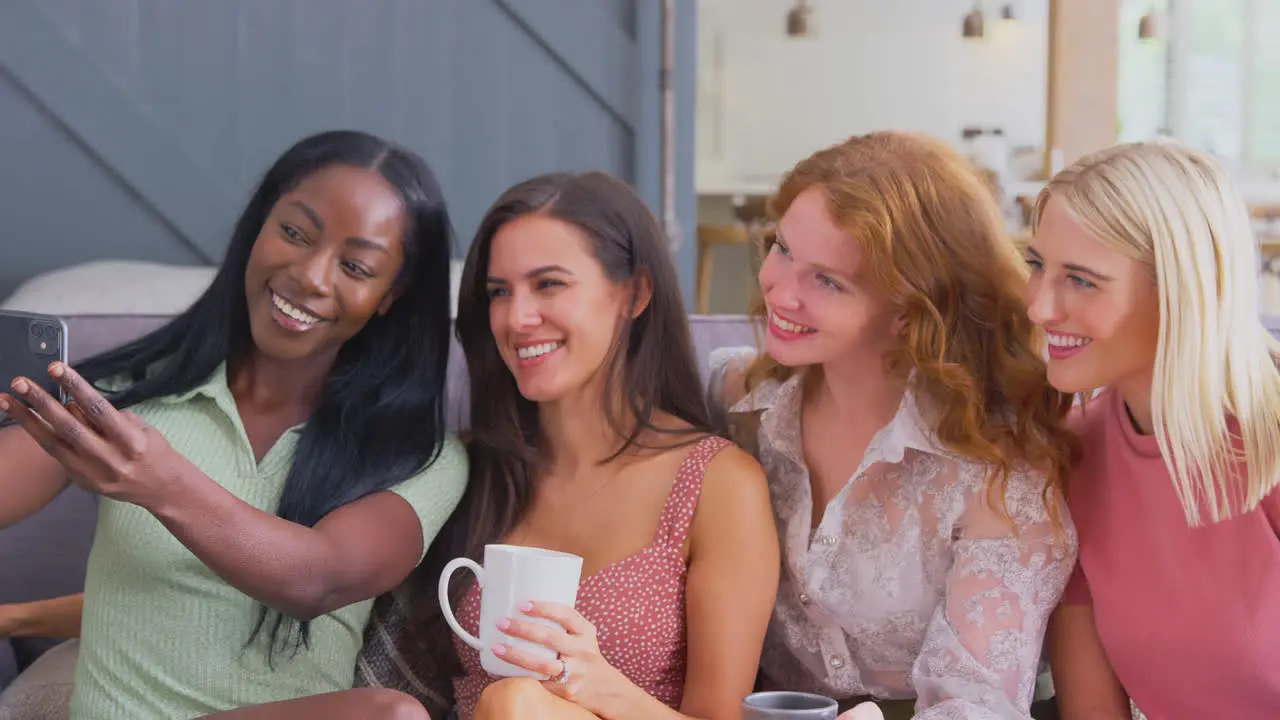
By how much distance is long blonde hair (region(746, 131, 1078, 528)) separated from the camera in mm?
1403

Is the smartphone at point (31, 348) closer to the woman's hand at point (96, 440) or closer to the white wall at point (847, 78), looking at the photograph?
the woman's hand at point (96, 440)

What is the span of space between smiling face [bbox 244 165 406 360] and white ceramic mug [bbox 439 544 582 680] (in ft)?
1.50

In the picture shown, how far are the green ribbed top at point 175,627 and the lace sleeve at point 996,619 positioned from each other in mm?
582

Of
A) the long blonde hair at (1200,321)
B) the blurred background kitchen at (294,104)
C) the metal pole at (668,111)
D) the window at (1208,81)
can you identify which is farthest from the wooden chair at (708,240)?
the long blonde hair at (1200,321)

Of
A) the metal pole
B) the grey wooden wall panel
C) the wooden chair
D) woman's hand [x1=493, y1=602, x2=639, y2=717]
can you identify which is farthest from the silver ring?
the wooden chair

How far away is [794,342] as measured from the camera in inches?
56.4

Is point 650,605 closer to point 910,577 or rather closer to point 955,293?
point 910,577

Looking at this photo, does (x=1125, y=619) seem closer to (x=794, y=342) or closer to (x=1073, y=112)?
(x=794, y=342)

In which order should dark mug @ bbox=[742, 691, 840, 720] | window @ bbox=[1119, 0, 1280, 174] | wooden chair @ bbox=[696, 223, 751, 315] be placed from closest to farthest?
dark mug @ bbox=[742, 691, 840, 720], wooden chair @ bbox=[696, 223, 751, 315], window @ bbox=[1119, 0, 1280, 174]

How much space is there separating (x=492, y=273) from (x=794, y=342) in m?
0.37

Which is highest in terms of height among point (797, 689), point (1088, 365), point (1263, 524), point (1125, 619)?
point (1088, 365)

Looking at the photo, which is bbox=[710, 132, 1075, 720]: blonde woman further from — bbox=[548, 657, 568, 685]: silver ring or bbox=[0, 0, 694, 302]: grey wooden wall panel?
bbox=[0, 0, 694, 302]: grey wooden wall panel

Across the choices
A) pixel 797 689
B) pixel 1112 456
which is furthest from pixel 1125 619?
pixel 797 689

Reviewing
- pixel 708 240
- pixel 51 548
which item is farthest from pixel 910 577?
pixel 708 240
